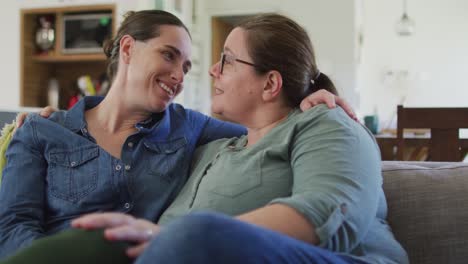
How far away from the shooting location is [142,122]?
1.54m

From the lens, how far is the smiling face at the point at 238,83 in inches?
51.4

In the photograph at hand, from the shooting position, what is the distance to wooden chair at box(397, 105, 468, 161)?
6.89 ft

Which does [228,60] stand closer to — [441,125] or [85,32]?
[441,125]

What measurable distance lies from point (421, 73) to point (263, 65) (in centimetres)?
708

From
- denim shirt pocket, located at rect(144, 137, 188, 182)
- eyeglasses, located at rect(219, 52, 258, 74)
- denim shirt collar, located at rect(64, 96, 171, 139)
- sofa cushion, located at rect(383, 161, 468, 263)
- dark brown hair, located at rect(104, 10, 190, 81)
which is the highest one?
dark brown hair, located at rect(104, 10, 190, 81)

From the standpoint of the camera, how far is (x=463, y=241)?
1.31 m

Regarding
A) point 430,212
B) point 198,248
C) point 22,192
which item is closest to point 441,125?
point 430,212

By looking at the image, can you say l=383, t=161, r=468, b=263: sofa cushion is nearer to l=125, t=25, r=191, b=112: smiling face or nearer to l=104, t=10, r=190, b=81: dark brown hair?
l=125, t=25, r=191, b=112: smiling face

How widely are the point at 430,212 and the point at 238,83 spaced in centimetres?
59

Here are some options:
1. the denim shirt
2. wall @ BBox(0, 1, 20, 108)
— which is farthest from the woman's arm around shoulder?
wall @ BBox(0, 1, 20, 108)

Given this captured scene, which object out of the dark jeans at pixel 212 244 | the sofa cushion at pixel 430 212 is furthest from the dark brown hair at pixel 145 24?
the dark jeans at pixel 212 244

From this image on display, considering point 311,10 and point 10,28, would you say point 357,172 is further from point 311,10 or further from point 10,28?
point 311,10

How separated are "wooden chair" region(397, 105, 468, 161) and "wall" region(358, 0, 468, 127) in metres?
5.12

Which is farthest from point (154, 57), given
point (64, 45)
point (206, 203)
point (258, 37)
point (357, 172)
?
point (64, 45)
